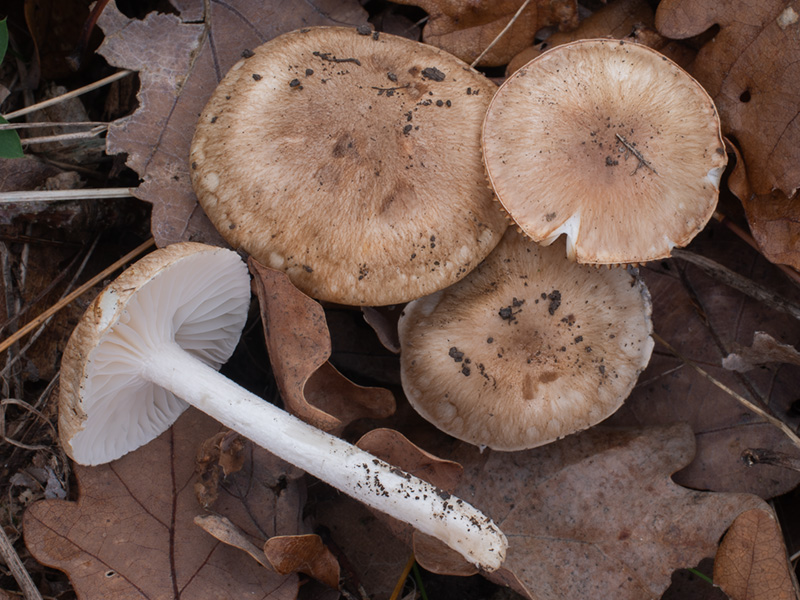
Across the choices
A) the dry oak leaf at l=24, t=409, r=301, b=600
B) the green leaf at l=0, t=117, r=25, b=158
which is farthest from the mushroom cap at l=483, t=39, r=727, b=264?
the green leaf at l=0, t=117, r=25, b=158

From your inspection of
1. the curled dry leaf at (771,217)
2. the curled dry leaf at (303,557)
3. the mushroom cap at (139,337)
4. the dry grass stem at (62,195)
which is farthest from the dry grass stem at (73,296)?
the curled dry leaf at (771,217)

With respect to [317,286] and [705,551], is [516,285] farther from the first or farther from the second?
[705,551]

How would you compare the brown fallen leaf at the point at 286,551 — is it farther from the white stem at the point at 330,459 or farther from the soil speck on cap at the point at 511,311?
the soil speck on cap at the point at 511,311

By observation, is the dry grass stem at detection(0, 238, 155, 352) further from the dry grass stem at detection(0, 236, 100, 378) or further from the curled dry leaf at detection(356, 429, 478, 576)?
the curled dry leaf at detection(356, 429, 478, 576)

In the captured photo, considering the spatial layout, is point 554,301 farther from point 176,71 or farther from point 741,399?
point 176,71

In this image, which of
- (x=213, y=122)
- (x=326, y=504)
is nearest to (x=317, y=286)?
(x=213, y=122)
